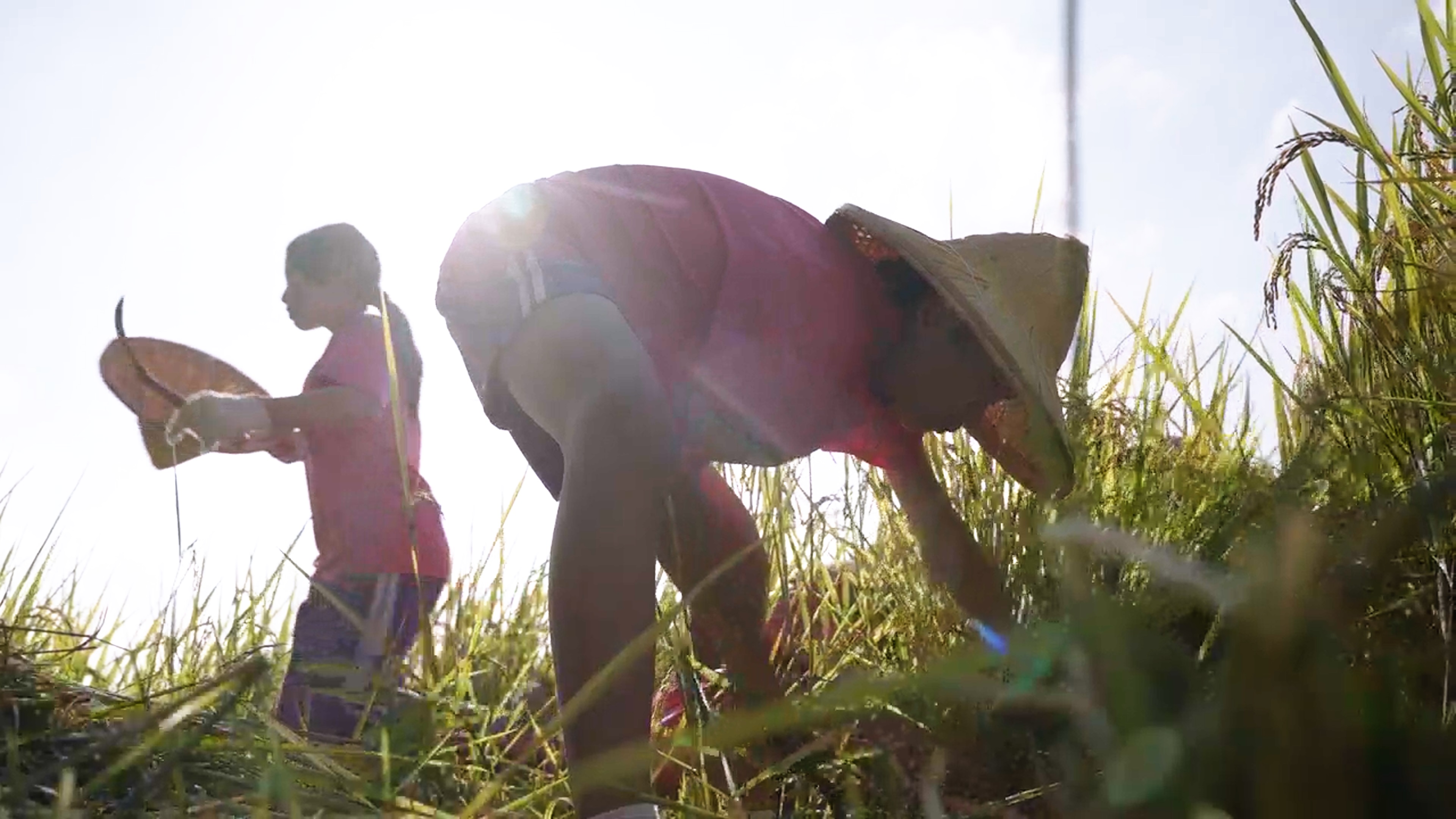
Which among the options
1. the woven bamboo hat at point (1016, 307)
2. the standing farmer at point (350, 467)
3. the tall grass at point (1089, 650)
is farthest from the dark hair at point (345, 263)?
the woven bamboo hat at point (1016, 307)

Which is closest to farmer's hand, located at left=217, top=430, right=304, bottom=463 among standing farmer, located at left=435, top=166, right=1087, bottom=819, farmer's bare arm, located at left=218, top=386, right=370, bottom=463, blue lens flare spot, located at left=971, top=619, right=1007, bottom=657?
farmer's bare arm, located at left=218, top=386, right=370, bottom=463

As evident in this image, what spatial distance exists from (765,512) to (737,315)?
1.24 feet

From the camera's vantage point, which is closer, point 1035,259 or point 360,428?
point 1035,259

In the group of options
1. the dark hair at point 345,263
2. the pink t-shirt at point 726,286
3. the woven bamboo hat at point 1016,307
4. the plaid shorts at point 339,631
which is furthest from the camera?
the dark hair at point 345,263

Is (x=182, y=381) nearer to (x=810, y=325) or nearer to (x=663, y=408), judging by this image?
(x=810, y=325)

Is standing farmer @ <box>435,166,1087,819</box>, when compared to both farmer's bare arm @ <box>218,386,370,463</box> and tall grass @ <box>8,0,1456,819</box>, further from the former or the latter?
farmer's bare arm @ <box>218,386,370,463</box>

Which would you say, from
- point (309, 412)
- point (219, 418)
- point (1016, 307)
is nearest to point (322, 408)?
point (309, 412)

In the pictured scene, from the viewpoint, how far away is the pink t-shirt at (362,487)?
2.54 metres

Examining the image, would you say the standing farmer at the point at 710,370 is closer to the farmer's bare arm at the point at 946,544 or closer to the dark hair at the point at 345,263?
the farmer's bare arm at the point at 946,544

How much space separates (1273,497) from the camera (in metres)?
0.77

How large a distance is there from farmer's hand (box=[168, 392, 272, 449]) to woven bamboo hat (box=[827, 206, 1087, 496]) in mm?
1212

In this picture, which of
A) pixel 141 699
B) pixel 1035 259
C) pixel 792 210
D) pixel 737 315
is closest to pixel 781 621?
pixel 737 315

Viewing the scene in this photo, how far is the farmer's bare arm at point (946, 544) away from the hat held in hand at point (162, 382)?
1378mm

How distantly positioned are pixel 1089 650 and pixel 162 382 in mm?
2555
